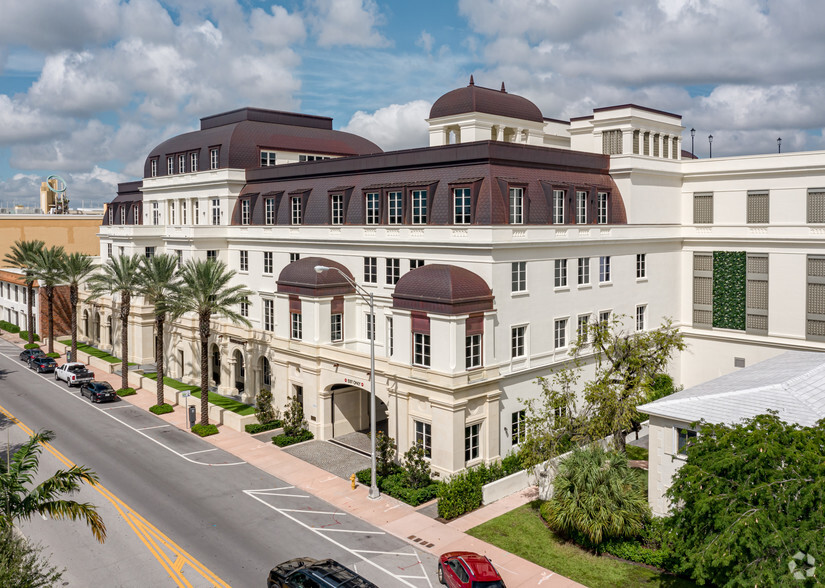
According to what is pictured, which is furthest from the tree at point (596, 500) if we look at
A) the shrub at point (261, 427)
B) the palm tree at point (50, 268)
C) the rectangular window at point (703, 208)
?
the palm tree at point (50, 268)

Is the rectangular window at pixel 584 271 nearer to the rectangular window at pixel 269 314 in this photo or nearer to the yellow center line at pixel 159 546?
the rectangular window at pixel 269 314

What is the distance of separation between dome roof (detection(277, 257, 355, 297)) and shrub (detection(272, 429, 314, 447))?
850cm

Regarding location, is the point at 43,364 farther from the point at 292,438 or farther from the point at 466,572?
the point at 466,572

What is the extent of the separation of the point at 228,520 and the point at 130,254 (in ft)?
127

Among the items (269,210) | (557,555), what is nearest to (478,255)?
(557,555)

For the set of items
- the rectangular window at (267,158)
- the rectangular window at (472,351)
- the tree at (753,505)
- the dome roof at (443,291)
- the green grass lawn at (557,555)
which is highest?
the rectangular window at (267,158)

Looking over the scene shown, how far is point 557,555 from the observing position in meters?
26.8

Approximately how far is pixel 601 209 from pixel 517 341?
42.2ft

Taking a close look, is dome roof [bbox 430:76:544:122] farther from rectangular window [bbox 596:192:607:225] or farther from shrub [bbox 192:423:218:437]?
shrub [bbox 192:423:218:437]

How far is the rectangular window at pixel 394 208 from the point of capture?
40906 millimetres

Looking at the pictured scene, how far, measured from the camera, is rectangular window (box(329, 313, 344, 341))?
42094mm

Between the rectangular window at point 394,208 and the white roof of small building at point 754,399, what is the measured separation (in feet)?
61.5

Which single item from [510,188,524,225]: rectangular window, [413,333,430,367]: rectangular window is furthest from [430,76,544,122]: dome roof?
[413,333,430,367]: rectangular window

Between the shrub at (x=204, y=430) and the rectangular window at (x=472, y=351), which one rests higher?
the rectangular window at (x=472, y=351)
